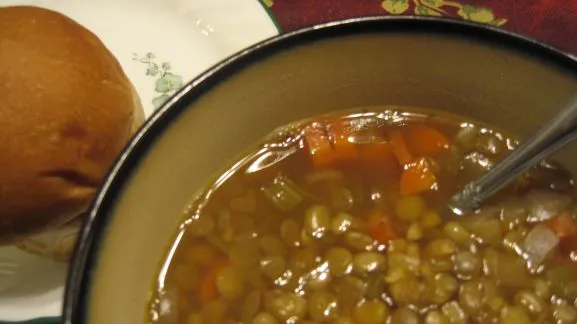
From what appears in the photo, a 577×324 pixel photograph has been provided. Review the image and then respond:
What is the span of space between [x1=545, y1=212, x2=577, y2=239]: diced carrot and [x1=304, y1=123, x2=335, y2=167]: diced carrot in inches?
14.5

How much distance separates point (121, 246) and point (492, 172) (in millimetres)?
574

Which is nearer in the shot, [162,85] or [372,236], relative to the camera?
[372,236]

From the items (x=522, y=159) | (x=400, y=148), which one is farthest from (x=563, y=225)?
(x=400, y=148)

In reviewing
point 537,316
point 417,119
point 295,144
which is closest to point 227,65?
point 295,144

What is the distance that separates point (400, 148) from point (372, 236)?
0.16 meters

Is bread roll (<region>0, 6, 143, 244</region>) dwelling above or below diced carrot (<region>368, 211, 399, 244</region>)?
above

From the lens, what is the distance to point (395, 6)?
1.62m

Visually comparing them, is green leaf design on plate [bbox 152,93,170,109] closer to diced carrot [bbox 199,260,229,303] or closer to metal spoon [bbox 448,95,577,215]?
diced carrot [bbox 199,260,229,303]

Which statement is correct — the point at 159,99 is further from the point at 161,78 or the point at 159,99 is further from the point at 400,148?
the point at 400,148

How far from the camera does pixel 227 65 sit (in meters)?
1.10

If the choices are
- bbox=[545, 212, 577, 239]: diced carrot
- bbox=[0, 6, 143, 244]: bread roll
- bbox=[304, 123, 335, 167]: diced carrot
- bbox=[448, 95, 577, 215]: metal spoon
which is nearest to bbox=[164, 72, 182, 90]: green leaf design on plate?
bbox=[0, 6, 143, 244]: bread roll

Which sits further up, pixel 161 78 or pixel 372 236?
pixel 161 78

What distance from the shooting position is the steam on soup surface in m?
1.13

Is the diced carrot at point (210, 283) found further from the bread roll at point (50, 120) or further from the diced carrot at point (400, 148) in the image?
the diced carrot at point (400, 148)
